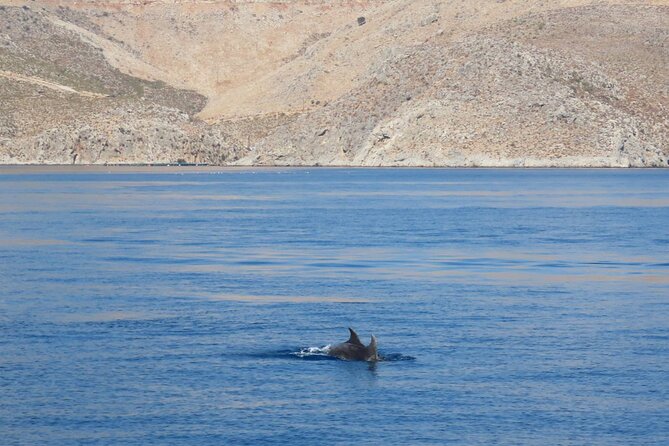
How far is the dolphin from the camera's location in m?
32.4

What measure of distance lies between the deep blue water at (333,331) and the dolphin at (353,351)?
287 mm

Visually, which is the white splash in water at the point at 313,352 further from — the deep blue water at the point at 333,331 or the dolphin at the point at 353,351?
the deep blue water at the point at 333,331

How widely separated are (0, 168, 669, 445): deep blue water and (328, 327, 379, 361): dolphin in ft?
0.94

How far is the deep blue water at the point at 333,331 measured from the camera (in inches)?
1062

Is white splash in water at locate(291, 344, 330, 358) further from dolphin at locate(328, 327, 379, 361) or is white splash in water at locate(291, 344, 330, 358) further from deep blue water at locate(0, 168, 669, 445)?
deep blue water at locate(0, 168, 669, 445)

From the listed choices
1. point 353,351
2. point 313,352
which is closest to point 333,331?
point 313,352

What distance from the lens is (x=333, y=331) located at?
36500 millimetres

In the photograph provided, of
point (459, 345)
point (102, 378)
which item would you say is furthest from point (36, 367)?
point (459, 345)

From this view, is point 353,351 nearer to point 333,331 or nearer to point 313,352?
point 313,352

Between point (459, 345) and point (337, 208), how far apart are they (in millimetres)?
56556

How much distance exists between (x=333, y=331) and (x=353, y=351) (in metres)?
3.82

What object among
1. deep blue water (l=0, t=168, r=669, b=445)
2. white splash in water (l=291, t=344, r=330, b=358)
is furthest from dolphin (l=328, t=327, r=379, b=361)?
deep blue water (l=0, t=168, r=669, b=445)

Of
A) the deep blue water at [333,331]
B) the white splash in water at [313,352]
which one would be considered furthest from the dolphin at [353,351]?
the deep blue water at [333,331]

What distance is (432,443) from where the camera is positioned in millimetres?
25531
